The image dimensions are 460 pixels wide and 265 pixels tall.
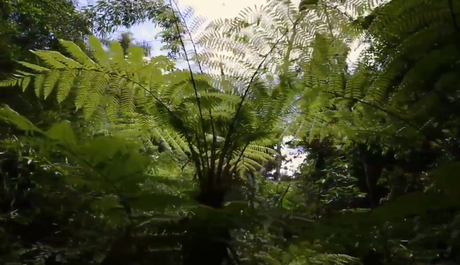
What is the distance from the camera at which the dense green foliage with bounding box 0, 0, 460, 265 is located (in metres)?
0.74

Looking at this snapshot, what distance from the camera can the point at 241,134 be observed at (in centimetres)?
100

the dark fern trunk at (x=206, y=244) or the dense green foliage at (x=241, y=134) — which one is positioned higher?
the dense green foliage at (x=241, y=134)

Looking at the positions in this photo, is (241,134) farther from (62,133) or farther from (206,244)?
(62,133)

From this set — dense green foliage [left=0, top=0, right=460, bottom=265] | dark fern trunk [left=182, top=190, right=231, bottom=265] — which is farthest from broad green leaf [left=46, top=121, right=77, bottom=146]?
dark fern trunk [left=182, top=190, right=231, bottom=265]

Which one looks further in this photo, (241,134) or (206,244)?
(241,134)

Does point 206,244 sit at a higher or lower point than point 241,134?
lower

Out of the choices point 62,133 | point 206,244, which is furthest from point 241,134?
point 62,133

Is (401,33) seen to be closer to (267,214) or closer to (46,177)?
(267,214)

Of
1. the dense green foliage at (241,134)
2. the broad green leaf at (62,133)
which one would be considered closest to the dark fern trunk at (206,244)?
the dense green foliage at (241,134)

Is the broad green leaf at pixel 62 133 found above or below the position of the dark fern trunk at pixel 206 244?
above

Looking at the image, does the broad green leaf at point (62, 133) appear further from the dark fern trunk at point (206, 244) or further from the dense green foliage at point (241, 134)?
the dark fern trunk at point (206, 244)

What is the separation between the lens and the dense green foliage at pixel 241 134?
0.74m

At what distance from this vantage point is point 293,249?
80 cm

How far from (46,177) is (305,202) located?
2.43ft
